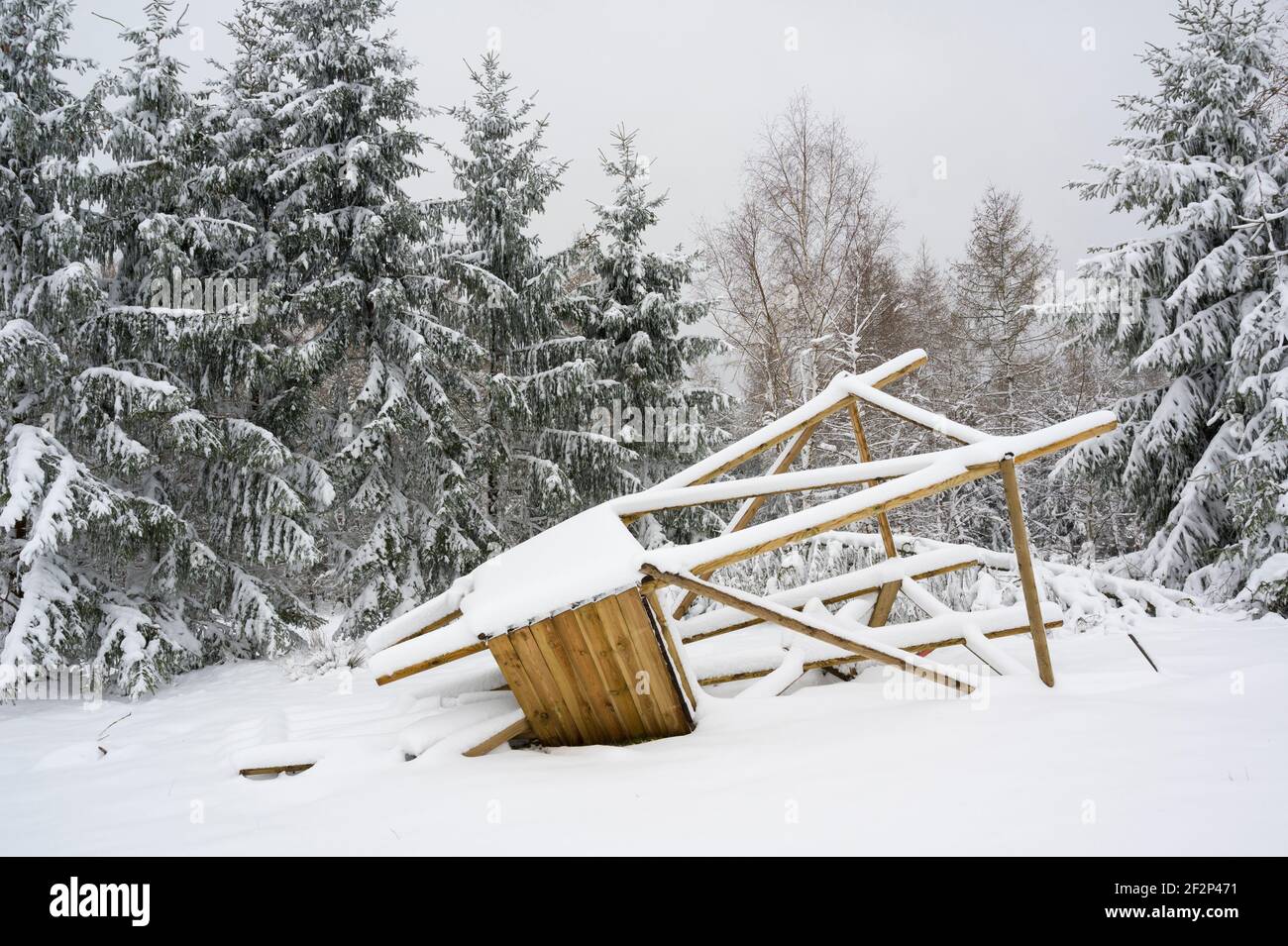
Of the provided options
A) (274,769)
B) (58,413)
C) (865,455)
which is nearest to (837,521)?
(865,455)

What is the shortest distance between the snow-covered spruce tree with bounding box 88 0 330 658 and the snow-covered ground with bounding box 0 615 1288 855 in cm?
464

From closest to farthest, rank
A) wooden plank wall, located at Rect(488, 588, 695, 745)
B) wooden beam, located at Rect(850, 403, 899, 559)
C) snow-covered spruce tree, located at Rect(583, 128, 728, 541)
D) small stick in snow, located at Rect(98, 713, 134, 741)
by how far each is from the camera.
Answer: wooden plank wall, located at Rect(488, 588, 695, 745) < wooden beam, located at Rect(850, 403, 899, 559) < small stick in snow, located at Rect(98, 713, 134, 741) < snow-covered spruce tree, located at Rect(583, 128, 728, 541)

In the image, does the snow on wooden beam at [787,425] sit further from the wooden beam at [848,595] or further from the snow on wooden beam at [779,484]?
the wooden beam at [848,595]

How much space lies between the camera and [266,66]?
11.3 metres

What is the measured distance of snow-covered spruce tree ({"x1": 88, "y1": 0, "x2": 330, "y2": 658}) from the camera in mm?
8406

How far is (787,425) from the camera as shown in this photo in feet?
17.0

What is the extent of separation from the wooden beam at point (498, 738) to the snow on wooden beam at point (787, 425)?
1862mm

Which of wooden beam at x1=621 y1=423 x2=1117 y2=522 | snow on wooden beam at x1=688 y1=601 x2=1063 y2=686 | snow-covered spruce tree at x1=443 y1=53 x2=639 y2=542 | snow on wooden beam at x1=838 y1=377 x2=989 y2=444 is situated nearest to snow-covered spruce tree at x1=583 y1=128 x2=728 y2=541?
snow-covered spruce tree at x1=443 y1=53 x2=639 y2=542

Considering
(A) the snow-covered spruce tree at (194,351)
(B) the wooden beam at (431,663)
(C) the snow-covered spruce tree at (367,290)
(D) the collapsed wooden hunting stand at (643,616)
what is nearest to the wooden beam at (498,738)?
(D) the collapsed wooden hunting stand at (643,616)

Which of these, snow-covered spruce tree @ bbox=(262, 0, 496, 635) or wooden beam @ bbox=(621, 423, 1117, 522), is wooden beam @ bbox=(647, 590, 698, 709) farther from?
snow-covered spruce tree @ bbox=(262, 0, 496, 635)

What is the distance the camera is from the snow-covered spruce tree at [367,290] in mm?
10242

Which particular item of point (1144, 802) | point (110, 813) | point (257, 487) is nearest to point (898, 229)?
point (257, 487)

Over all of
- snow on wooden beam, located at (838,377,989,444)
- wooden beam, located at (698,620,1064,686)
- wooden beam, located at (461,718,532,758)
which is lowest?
wooden beam, located at (461,718,532,758)
